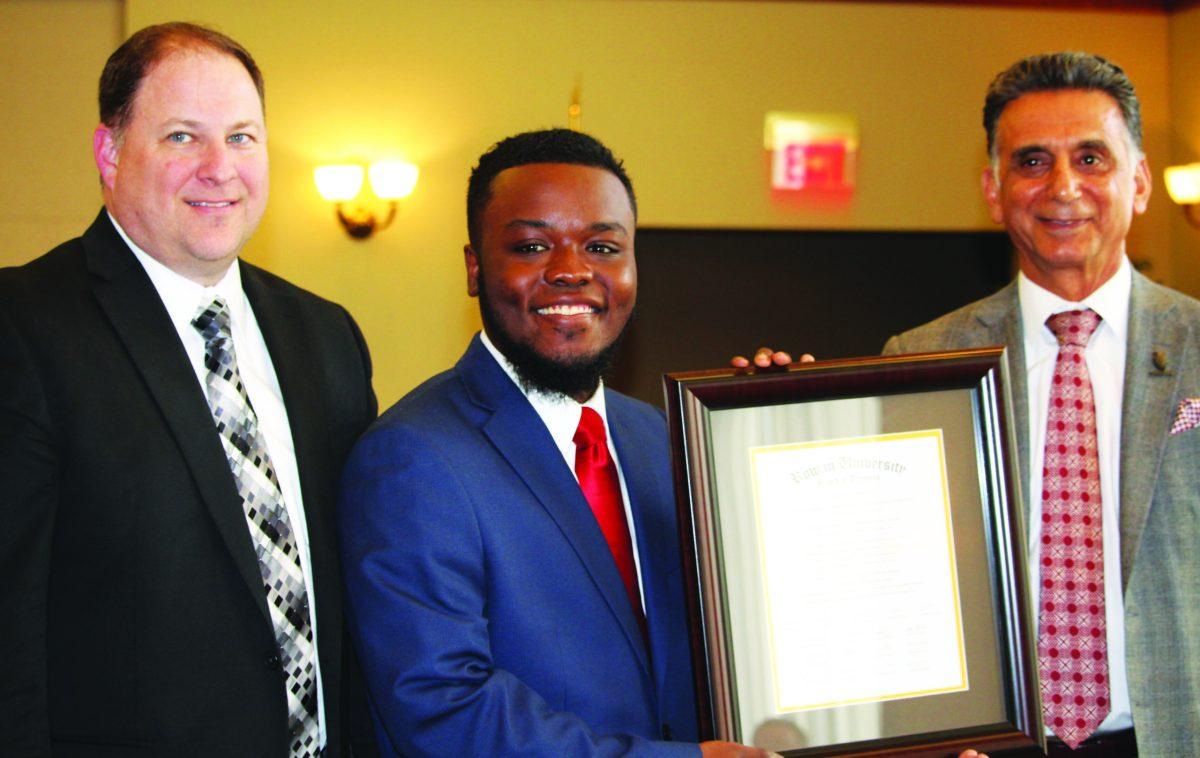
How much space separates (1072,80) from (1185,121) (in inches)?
205

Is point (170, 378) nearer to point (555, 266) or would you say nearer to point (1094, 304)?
point (555, 266)

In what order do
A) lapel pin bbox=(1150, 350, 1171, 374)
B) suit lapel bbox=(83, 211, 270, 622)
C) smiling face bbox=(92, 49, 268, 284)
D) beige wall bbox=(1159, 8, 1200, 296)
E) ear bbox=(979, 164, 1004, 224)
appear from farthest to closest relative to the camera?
beige wall bbox=(1159, 8, 1200, 296) → ear bbox=(979, 164, 1004, 224) → lapel pin bbox=(1150, 350, 1171, 374) → smiling face bbox=(92, 49, 268, 284) → suit lapel bbox=(83, 211, 270, 622)

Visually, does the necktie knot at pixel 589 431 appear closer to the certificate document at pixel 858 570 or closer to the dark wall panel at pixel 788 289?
the certificate document at pixel 858 570

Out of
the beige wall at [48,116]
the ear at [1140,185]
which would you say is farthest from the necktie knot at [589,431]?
the beige wall at [48,116]

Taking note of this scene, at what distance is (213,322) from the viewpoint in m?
1.90

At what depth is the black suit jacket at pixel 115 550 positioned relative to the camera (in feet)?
5.35

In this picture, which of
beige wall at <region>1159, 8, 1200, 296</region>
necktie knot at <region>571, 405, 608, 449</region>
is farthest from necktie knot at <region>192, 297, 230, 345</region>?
beige wall at <region>1159, 8, 1200, 296</region>

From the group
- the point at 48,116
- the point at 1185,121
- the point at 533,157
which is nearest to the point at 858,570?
the point at 533,157

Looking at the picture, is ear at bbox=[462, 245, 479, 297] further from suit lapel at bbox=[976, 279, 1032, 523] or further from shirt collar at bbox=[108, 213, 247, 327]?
suit lapel at bbox=[976, 279, 1032, 523]

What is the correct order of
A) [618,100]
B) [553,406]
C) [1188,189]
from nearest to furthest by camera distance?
1. [553,406]
2. [618,100]
3. [1188,189]

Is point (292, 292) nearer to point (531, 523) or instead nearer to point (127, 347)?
point (127, 347)

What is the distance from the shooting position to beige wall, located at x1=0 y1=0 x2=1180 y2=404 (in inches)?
231

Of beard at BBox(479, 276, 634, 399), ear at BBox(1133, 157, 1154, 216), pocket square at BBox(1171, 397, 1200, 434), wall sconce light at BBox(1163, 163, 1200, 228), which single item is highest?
wall sconce light at BBox(1163, 163, 1200, 228)

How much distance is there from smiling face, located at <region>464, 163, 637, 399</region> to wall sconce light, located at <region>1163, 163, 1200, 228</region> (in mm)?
5607
